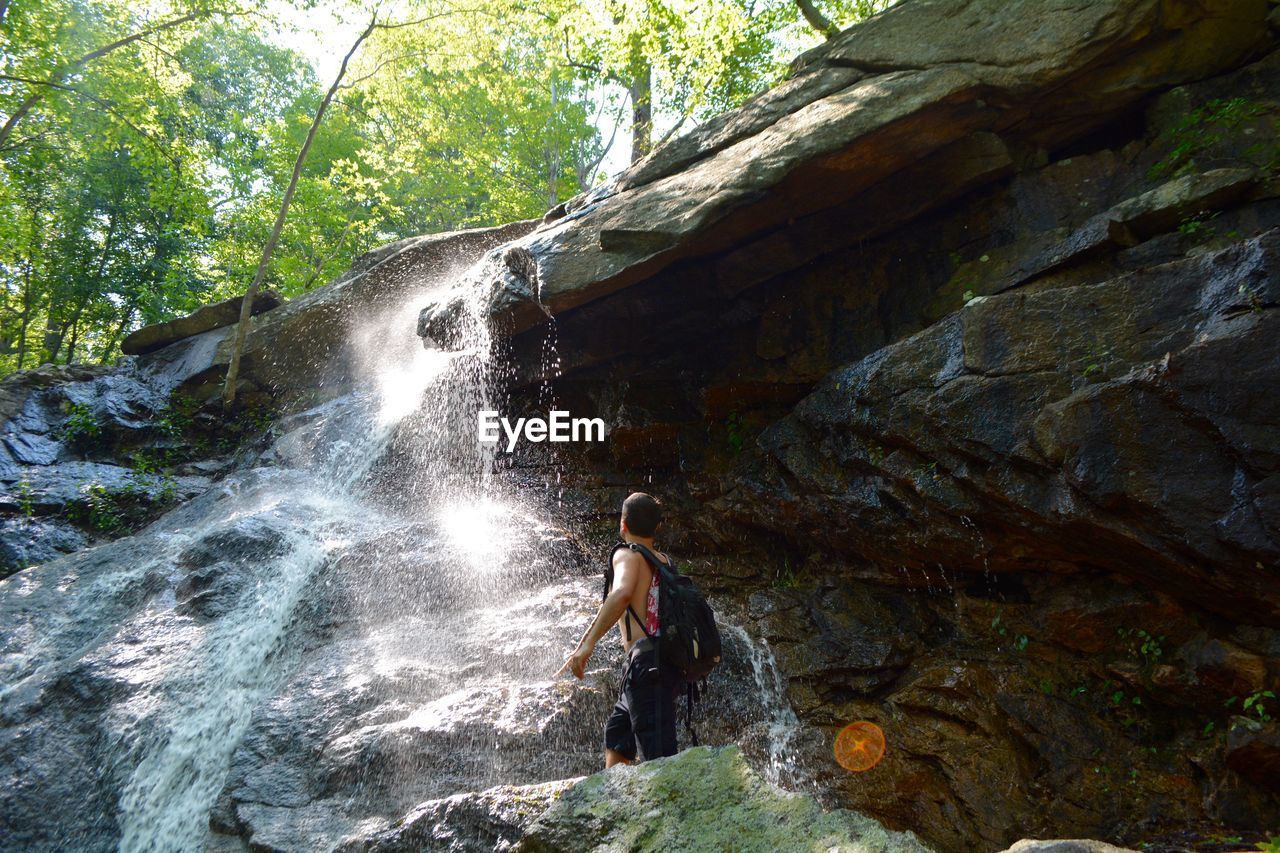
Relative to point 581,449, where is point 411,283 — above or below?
above

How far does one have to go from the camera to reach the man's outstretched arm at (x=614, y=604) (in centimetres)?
386

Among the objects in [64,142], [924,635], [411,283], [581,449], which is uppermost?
[64,142]

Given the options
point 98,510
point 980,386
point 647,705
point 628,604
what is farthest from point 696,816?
point 98,510

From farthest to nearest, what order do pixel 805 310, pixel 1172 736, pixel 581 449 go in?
pixel 581 449, pixel 805 310, pixel 1172 736

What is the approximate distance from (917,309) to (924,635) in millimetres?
3628

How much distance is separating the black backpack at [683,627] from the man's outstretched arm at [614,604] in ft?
0.27

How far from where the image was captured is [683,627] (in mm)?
4004

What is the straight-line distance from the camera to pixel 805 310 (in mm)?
8969

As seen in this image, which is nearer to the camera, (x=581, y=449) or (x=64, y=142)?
(x=581, y=449)

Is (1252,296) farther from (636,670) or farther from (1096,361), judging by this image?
(636,670)

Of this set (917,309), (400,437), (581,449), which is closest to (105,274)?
(400,437)

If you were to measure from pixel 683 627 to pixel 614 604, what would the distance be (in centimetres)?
41

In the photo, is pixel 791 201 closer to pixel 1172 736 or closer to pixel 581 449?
pixel 581 449
